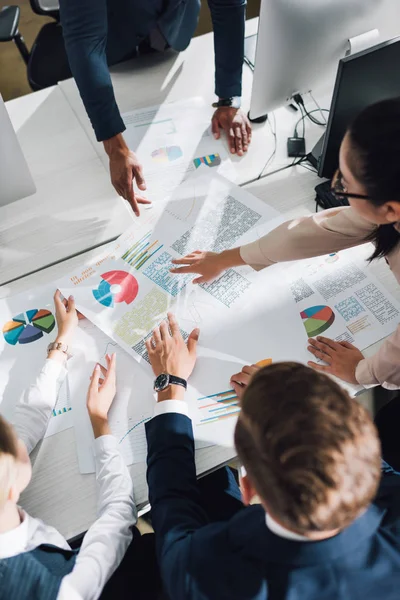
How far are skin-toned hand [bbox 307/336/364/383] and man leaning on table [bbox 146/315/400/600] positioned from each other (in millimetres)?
251

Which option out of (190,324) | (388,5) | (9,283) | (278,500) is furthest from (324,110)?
(278,500)

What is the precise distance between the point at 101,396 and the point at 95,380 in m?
0.04

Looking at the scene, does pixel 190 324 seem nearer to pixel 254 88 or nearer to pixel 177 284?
pixel 177 284

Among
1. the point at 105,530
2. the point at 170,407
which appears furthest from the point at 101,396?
the point at 105,530

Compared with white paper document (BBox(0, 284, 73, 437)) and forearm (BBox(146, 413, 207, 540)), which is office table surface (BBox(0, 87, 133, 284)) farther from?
forearm (BBox(146, 413, 207, 540))

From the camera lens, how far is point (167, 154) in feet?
4.67

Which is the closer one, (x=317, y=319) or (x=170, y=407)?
(x=170, y=407)

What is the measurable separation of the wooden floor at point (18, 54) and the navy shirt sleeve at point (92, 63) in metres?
1.46

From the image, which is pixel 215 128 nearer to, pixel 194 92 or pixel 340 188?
pixel 194 92

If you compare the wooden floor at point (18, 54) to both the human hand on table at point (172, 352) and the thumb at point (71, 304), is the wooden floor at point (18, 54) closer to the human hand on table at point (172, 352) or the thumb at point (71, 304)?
the thumb at point (71, 304)

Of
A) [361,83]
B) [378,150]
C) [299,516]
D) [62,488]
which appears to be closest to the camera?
[299,516]

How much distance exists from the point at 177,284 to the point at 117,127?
492 mm

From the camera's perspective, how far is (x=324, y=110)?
1.50 m

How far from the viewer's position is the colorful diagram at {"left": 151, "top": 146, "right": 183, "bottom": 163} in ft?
4.65
